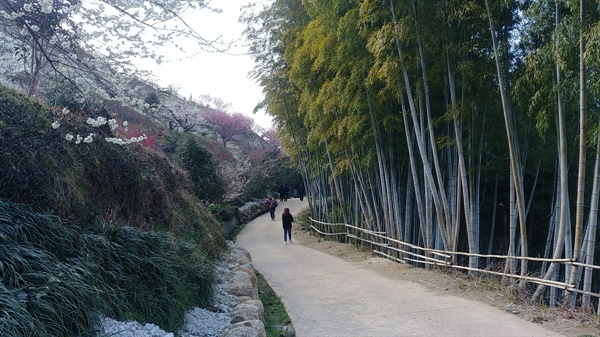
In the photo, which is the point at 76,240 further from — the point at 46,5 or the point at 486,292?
the point at 486,292

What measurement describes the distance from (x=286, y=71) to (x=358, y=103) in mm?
3713

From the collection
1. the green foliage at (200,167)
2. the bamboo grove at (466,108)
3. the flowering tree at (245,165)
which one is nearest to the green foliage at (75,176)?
the bamboo grove at (466,108)

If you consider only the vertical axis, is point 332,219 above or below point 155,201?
below

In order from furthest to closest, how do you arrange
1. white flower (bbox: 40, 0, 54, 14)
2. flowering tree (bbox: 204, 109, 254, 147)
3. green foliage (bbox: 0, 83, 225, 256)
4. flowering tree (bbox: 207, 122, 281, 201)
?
flowering tree (bbox: 204, 109, 254, 147) < flowering tree (bbox: 207, 122, 281, 201) < green foliage (bbox: 0, 83, 225, 256) < white flower (bbox: 40, 0, 54, 14)

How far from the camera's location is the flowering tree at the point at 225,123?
24734 millimetres

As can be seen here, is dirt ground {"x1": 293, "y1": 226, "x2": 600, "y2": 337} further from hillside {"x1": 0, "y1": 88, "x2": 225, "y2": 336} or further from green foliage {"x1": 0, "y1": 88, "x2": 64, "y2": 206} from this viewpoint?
green foliage {"x1": 0, "y1": 88, "x2": 64, "y2": 206}

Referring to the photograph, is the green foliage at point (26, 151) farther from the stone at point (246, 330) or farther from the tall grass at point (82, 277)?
the stone at point (246, 330)

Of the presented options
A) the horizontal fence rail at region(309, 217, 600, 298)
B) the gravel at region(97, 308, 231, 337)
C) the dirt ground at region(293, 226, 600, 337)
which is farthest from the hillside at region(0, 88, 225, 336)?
the horizontal fence rail at region(309, 217, 600, 298)

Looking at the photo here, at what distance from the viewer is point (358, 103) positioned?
7.61 meters

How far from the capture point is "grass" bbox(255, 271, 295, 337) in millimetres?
4535

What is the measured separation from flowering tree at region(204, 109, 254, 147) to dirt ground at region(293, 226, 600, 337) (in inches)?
654

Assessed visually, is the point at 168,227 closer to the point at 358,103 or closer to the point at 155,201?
the point at 155,201

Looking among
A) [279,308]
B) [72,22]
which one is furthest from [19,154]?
[279,308]

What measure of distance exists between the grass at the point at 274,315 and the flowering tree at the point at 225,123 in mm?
18664
